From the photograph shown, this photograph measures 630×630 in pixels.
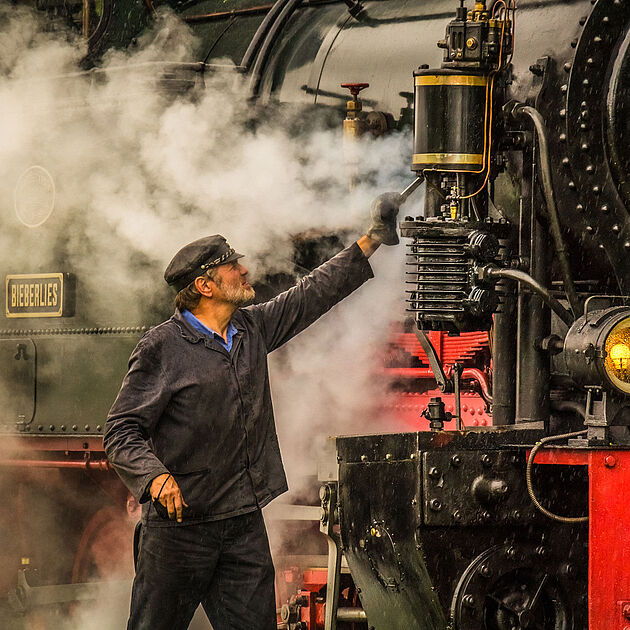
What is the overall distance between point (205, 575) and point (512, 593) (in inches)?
35.1

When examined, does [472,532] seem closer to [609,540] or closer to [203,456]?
[609,540]

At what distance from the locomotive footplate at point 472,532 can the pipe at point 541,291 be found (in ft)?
1.08

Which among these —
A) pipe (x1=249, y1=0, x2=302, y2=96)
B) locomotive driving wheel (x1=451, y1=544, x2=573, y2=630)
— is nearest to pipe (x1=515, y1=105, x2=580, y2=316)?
locomotive driving wheel (x1=451, y1=544, x2=573, y2=630)

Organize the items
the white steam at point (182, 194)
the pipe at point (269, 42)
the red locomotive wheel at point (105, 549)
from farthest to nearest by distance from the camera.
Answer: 1. the red locomotive wheel at point (105, 549)
2. the pipe at point (269, 42)
3. the white steam at point (182, 194)

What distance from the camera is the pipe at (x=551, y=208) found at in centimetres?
366

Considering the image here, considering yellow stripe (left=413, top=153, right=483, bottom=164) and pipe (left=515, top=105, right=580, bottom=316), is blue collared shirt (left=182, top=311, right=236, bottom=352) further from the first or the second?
pipe (left=515, top=105, right=580, bottom=316)

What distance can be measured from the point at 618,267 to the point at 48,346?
2677 mm

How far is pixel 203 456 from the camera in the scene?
3.95m

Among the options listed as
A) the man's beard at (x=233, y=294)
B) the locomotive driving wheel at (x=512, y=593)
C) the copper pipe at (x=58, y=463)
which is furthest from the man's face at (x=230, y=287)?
the copper pipe at (x=58, y=463)

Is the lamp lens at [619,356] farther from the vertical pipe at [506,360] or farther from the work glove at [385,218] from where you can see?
the work glove at [385,218]

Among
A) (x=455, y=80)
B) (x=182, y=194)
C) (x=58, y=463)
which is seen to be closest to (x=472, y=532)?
(x=455, y=80)

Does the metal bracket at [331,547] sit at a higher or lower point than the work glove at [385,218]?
lower

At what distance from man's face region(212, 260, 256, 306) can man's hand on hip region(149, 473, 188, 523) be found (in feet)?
2.19

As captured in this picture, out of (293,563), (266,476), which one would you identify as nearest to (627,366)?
(266,476)
